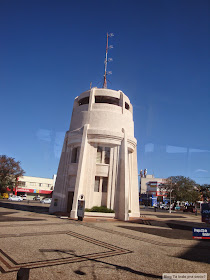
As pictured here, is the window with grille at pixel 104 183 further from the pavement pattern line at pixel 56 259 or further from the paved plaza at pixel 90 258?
the pavement pattern line at pixel 56 259

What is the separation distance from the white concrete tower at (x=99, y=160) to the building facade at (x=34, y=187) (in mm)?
51426

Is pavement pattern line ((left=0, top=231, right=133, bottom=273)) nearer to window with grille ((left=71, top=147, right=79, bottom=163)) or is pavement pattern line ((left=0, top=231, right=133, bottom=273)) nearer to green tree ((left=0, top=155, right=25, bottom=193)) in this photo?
window with grille ((left=71, top=147, right=79, bottom=163))

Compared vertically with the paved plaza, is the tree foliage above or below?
above

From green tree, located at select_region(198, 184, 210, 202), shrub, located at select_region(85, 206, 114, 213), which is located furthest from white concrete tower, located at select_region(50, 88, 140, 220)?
green tree, located at select_region(198, 184, 210, 202)

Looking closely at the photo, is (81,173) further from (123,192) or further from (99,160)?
(123,192)

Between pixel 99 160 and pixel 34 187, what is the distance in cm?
5727

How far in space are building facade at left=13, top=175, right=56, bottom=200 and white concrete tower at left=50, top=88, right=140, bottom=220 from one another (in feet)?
169

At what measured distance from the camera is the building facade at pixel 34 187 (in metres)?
73.6

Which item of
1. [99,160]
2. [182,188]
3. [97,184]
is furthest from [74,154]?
[182,188]

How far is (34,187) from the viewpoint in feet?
252

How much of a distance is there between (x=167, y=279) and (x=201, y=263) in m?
2.92

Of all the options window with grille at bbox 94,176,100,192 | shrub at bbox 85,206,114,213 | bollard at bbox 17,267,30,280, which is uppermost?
window with grille at bbox 94,176,100,192

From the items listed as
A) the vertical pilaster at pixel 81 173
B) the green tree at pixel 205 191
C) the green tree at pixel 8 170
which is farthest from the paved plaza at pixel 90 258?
the green tree at pixel 205 191

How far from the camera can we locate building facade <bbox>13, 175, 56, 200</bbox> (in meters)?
73.6
